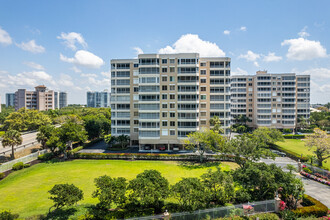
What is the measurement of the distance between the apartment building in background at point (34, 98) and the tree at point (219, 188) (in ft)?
576

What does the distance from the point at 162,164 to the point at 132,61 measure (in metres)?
39.2

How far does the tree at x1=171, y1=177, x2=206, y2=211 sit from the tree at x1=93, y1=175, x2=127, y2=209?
672 cm

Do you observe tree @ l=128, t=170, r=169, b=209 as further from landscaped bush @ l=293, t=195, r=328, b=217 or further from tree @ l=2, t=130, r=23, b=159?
tree @ l=2, t=130, r=23, b=159

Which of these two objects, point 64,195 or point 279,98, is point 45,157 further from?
point 279,98

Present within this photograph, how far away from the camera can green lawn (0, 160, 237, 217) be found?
1117 inches

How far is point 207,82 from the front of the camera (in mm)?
66188

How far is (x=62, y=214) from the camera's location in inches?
926

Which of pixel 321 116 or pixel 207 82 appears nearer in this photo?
pixel 207 82

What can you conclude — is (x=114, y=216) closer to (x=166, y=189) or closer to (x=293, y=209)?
(x=166, y=189)

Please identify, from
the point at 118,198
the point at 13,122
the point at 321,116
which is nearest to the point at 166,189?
the point at 118,198

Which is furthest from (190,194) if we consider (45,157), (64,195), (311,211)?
(45,157)

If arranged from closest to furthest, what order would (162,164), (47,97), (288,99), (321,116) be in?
(162,164)
(288,99)
(321,116)
(47,97)

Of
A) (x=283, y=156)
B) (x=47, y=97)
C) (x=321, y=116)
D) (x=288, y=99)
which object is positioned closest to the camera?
(x=283, y=156)

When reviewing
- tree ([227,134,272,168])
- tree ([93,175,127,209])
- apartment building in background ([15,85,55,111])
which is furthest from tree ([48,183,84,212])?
apartment building in background ([15,85,55,111])
